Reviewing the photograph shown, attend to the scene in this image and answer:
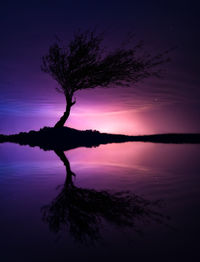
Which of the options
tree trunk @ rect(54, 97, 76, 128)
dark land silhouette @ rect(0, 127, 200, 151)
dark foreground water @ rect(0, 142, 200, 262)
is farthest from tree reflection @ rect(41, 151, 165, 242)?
tree trunk @ rect(54, 97, 76, 128)

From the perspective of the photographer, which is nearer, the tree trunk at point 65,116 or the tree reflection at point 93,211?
the tree reflection at point 93,211

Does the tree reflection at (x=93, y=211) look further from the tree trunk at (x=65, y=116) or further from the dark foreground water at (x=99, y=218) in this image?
the tree trunk at (x=65, y=116)

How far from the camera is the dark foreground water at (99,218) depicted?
64.0 inches

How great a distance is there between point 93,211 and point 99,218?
190 millimetres

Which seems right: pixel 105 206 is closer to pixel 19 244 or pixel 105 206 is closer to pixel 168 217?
pixel 168 217

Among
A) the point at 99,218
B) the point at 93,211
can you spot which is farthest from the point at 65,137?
the point at 99,218

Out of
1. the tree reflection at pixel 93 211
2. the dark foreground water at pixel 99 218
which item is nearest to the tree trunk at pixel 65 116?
the dark foreground water at pixel 99 218

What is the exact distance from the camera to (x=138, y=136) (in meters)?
16.1

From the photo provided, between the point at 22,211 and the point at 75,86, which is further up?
the point at 75,86

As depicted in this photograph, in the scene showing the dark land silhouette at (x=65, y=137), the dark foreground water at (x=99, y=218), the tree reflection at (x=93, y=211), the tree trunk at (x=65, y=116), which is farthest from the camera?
the tree trunk at (x=65, y=116)

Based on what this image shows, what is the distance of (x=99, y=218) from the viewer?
219 cm

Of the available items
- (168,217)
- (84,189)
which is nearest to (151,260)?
Answer: (168,217)

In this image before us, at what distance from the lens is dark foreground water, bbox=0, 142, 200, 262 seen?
5.33ft

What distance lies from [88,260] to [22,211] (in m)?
1.04
